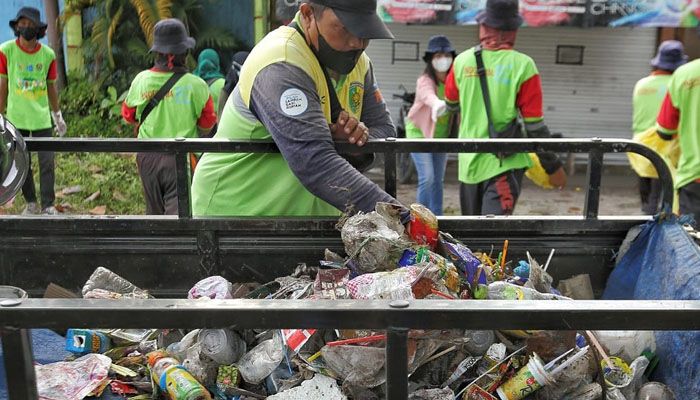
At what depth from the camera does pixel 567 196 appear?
10156 mm

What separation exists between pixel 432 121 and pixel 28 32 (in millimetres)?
4181

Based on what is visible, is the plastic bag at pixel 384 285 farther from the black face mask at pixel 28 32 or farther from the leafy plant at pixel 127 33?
the leafy plant at pixel 127 33

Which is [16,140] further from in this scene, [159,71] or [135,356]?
[159,71]

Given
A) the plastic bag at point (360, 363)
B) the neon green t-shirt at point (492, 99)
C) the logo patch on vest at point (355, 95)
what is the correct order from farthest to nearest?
the neon green t-shirt at point (492, 99) → the logo patch on vest at point (355, 95) → the plastic bag at point (360, 363)

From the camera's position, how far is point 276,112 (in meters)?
2.76

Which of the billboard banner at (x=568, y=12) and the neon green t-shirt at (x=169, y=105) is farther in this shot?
the billboard banner at (x=568, y=12)

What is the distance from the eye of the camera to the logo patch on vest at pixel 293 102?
2.74 metres

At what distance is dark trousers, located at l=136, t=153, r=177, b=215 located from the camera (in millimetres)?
5809

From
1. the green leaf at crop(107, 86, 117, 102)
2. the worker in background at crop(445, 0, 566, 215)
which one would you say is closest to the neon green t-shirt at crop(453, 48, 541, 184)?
the worker in background at crop(445, 0, 566, 215)

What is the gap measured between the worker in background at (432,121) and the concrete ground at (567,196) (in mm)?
1373

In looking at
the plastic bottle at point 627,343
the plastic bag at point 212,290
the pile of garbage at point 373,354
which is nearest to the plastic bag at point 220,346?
the pile of garbage at point 373,354

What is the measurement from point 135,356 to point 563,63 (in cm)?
996

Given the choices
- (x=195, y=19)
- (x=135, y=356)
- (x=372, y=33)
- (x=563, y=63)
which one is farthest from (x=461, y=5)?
(x=135, y=356)

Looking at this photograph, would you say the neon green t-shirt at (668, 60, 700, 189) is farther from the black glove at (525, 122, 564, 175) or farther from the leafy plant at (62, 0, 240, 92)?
the leafy plant at (62, 0, 240, 92)
